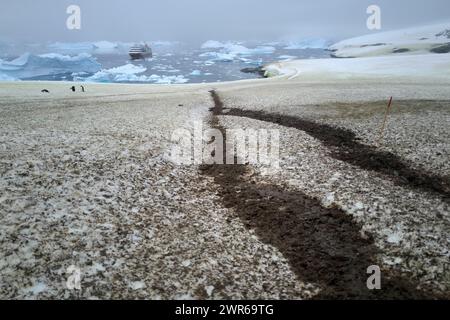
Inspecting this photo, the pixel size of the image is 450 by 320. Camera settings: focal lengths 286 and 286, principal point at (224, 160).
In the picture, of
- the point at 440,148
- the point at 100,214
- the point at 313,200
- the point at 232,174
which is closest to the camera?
the point at 100,214

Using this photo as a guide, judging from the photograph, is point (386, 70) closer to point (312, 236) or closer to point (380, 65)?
point (380, 65)

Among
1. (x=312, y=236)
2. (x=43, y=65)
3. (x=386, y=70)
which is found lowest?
(x=312, y=236)

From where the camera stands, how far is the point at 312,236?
35.6 feet

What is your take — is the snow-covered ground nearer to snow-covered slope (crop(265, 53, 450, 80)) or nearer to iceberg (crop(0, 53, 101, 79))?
→ snow-covered slope (crop(265, 53, 450, 80))

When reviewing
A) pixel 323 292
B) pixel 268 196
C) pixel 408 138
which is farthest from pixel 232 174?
pixel 408 138

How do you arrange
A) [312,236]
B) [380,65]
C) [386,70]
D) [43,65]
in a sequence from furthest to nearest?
[43,65]
[380,65]
[386,70]
[312,236]

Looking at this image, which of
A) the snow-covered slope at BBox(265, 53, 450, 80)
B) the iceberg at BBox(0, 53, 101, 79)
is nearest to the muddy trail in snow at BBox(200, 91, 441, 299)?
the snow-covered slope at BBox(265, 53, 450, 80)

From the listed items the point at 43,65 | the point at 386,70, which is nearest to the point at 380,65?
the point at 386,70

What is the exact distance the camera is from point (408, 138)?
64.1 feet

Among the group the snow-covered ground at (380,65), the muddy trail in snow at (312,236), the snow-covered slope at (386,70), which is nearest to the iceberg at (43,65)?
the snow-covered ground at (380,65)

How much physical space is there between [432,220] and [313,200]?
4501mm

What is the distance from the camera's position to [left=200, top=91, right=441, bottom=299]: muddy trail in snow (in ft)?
28.0
